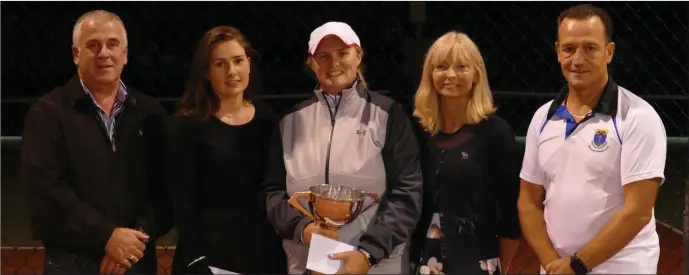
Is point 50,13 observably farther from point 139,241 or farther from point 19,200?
point 139,241

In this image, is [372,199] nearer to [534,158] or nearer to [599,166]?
[534,158]

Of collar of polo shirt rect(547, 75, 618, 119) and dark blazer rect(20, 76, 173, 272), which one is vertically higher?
collar of polo shirt rect(547, 75, 618, 119)

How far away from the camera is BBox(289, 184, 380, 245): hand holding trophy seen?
6.85 feet

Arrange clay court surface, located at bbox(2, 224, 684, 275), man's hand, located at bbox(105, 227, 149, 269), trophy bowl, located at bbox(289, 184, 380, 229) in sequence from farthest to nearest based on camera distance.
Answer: clay court surface, located at bbox(2, 224, 684, 275)
man's hand, located at bbox(105, 227, 149, 269)
trophy bowl, located at bbox(289, 184, 380, 229)

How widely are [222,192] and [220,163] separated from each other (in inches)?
3.6

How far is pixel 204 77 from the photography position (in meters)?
2.27

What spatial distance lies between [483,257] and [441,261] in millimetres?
120

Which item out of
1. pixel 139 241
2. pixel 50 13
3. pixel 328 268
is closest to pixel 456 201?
pixel 328 268

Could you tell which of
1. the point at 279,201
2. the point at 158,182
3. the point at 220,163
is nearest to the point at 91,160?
the point at 158,182

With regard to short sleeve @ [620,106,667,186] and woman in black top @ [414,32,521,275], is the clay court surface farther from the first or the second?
short sleeve @ [620,106,667,186]

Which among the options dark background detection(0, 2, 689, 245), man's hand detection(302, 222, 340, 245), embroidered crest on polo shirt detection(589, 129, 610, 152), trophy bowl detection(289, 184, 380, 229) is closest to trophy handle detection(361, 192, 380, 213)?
trophy bowl detection(289, 184, 380, 229)

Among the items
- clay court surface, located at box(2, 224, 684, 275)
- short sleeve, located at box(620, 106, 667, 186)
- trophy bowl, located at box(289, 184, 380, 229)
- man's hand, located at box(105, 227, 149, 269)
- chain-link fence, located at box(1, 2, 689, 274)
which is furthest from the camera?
chain-link fence, located at box(1, 2, 689, 274)

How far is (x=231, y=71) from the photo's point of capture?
2.23 m

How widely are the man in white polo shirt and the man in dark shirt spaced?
3.76 feet
